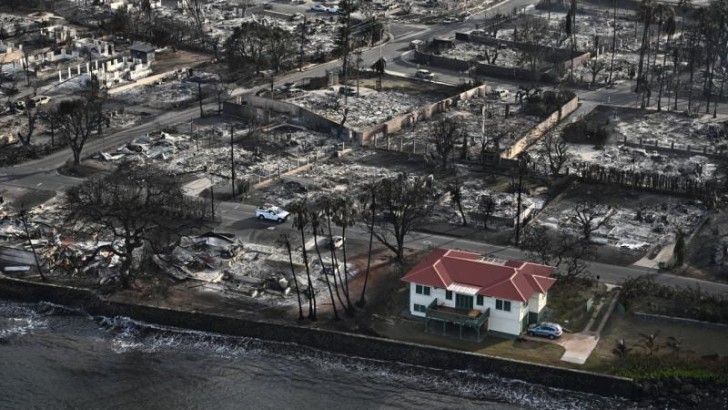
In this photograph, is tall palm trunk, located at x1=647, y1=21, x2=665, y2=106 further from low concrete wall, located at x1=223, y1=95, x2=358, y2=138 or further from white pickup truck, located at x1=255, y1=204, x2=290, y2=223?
white pickup truck, located at x1=255, y1=204, x2=290, y2=223

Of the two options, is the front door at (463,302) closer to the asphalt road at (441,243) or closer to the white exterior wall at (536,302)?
the white exterior wall at (536,302)

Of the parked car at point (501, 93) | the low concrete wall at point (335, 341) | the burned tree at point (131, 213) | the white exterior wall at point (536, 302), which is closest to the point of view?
the low concrete wall at point (335, 341)

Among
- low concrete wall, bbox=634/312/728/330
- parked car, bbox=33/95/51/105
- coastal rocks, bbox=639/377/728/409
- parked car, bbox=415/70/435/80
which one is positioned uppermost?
parked car, bbox=415/70/435/80

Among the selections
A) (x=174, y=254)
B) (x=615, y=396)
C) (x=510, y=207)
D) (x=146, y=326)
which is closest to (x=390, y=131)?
(x=510, y=207)

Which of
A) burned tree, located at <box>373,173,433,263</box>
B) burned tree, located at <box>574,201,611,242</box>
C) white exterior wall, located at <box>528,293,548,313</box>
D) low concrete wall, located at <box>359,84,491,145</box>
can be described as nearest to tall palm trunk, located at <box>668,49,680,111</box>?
low concrete wall, located at <box>359,84,491,145</box>

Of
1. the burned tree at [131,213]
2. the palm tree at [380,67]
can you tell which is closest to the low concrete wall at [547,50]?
the palm tree at [380,67]
